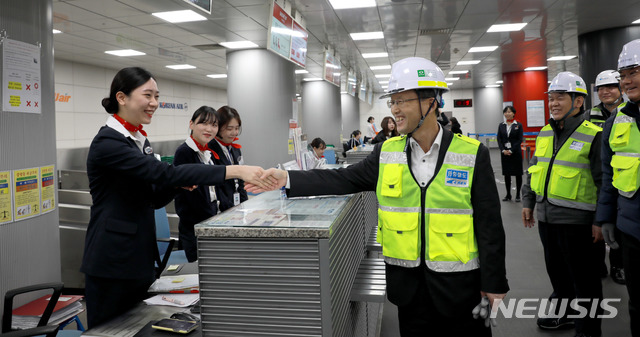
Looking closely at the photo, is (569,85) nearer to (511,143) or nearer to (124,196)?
(124,196)

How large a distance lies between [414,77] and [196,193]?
5.97 ft

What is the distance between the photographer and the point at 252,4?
6160 millimetres

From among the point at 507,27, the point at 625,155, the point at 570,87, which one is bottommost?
the point at 625,155

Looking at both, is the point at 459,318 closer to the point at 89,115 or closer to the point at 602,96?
the point at 602,96

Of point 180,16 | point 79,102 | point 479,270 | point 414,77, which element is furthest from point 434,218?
point 79,102

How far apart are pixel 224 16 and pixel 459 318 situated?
602 centimetres

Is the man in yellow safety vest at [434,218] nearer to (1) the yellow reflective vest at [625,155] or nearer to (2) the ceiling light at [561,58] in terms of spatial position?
(1) the yellow reflective vest at [625,155]

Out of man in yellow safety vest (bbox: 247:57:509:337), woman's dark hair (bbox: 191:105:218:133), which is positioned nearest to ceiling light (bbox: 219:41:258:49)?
woman's dark hair (bbox: 191:105:218:133)

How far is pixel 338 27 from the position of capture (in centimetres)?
810

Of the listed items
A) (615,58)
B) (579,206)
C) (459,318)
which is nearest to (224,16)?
(579,206)

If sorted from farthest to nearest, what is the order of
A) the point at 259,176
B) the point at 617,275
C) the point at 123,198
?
1. the point at 617,275
2. the point at 259,176
3. the point at 123,198

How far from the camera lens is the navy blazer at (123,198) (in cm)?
202

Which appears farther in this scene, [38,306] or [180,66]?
[180,66]

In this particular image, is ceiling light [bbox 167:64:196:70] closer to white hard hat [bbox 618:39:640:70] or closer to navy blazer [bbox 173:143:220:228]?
navy blazer [bbox 173:143:220:228]
